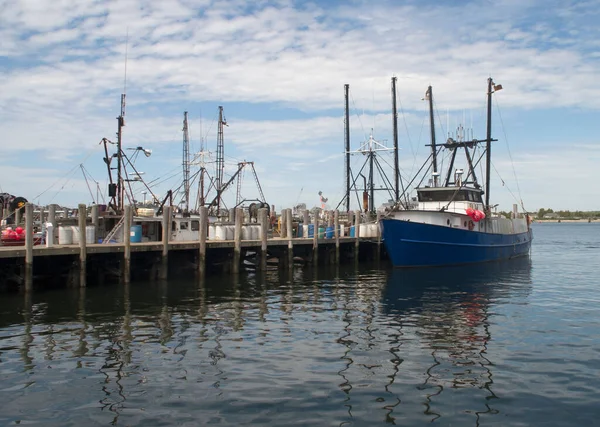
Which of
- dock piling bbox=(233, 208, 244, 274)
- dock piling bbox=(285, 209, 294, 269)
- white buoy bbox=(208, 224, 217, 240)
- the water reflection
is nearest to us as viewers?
the water reflection

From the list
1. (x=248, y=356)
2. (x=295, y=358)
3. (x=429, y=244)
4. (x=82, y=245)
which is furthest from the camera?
(x=429, y=244)

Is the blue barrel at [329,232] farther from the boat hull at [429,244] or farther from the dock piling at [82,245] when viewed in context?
the dock piling at [82,245]

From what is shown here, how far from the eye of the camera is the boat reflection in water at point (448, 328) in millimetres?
10969

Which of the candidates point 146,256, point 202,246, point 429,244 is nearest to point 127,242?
point 146,256

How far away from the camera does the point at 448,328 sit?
16.8 metres

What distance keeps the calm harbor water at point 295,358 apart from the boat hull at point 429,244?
9.52m

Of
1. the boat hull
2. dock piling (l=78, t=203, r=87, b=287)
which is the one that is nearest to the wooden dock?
dock piling (l=78, t=203, r=87, b=287)

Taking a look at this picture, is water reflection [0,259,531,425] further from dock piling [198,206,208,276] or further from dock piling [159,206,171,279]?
dock piling [198,206,208,276]

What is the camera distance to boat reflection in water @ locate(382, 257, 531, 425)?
36.0 ft

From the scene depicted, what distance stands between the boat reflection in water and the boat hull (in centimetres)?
136

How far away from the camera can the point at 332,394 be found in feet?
35.0

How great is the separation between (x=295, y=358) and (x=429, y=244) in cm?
2283

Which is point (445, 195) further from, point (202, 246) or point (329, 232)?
point (202, 246)

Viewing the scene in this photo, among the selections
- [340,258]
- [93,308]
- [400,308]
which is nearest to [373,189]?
[340,258]
